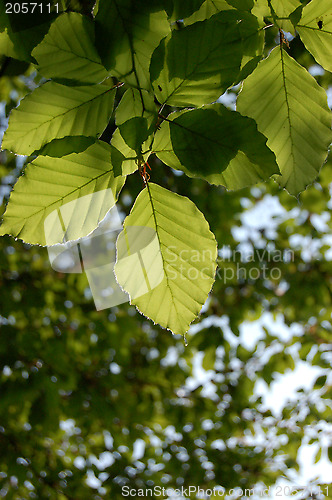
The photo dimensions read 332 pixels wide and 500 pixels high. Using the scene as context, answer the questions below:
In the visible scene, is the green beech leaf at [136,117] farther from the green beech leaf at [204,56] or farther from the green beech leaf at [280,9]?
the green beech leaf at [280,9]

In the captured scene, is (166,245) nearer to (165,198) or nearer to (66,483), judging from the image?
(165,198)

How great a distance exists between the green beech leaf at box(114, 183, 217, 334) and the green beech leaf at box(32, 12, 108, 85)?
0.53 feet

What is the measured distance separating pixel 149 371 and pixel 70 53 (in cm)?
315

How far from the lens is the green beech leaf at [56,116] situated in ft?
1.66

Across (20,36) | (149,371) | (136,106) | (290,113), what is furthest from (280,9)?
(149,371)

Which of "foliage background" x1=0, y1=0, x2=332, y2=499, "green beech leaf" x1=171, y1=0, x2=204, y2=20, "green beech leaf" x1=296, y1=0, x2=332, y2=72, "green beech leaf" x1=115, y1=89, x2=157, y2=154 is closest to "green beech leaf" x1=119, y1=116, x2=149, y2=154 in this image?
"green beech leaf" x1=115, y1=89, x2=157, y2=154

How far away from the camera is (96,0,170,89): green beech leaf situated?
0.47 meters

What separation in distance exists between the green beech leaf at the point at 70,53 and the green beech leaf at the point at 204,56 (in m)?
0.08

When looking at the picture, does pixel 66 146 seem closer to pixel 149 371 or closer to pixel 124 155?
pixel 124 155

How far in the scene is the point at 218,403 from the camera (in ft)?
10.2

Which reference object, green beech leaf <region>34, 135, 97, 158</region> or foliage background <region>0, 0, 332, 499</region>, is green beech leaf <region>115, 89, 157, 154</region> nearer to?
green beech leaf <region>34, 135, 97, 158</region>

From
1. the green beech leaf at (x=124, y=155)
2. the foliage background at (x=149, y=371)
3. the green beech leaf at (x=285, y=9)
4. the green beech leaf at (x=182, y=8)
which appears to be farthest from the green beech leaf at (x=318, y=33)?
the foliage background at (x=149, y=371)

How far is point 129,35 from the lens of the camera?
0.48 metres

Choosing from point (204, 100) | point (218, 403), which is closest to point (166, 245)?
point (204, 100)
